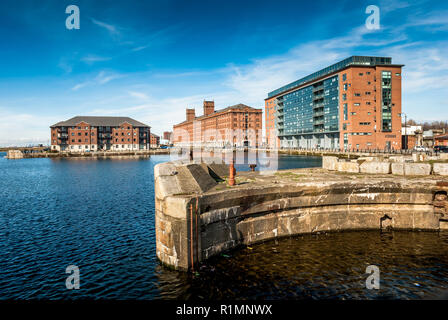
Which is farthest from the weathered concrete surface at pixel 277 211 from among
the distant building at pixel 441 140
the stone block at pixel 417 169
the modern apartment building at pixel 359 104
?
the distant building at pixel 441 140

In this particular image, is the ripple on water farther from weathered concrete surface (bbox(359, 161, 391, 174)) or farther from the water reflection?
weathered concrete surface (bbox(359, 161, 391, 174))

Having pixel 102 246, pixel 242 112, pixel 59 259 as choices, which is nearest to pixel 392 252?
pixel 102 246

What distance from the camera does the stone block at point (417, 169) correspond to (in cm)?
2025

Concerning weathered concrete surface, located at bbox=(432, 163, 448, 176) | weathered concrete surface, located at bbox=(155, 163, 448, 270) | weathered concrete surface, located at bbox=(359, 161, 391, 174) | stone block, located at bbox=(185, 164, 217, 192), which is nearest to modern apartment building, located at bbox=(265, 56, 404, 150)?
weathered concrete surface, located at bbox=(432, 163, 448, 176)

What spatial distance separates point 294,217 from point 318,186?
2.28 meters

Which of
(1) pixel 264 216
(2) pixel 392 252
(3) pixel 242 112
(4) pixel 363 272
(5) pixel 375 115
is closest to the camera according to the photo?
(4) pixel 363 272

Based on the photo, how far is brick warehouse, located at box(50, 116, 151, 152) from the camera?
146250 mm

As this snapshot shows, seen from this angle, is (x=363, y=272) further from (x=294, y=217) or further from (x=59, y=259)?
(x=59, y=259)

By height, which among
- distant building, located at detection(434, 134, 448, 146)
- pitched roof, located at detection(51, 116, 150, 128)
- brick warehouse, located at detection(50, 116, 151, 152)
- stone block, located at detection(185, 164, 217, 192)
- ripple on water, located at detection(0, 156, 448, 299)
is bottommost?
ripple on water, located at detection(0, 156, 448, 299)

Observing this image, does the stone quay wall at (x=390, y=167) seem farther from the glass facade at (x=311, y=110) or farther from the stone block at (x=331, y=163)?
the glass facade at (x=311, y=110)

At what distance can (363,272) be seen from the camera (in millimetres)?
12016

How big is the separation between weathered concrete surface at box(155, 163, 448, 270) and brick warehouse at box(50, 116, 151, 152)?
488 feet

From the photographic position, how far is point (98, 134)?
152m

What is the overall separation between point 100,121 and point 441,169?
523ft
